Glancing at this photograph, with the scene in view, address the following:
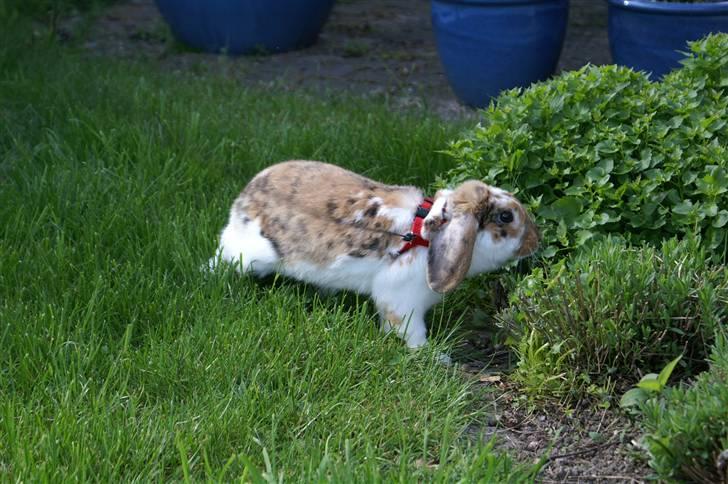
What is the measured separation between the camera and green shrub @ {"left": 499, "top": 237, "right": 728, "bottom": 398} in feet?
10.8

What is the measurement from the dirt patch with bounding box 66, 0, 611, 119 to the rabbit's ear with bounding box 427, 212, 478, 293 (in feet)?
8.89

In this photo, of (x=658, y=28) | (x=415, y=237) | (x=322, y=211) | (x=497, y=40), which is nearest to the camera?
(x=415, y=237)

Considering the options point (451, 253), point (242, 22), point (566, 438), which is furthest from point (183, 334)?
point (242, 22)

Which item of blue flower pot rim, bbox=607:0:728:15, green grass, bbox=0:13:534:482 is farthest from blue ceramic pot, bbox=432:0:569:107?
green grass, bbox=0:13:534:482

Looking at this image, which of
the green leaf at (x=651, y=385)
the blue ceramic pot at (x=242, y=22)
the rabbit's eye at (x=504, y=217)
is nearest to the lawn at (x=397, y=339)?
the green leaf at (x=651, y=385)

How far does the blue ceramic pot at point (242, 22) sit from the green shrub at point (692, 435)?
5.22 m

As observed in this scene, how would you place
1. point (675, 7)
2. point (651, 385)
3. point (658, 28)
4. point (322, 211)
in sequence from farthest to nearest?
point (658, 28) < point (675, 7) < point (322, 211) < point (651, 385)

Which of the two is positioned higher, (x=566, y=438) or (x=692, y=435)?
(x=692, y=435)

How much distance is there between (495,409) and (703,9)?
120 inches

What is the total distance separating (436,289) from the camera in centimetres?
348

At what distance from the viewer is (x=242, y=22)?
7.45 meters

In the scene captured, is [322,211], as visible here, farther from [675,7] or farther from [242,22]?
[242,22]

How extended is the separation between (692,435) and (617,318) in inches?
26.6

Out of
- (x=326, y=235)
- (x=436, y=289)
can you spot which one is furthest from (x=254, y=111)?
(x=436, y=289)
